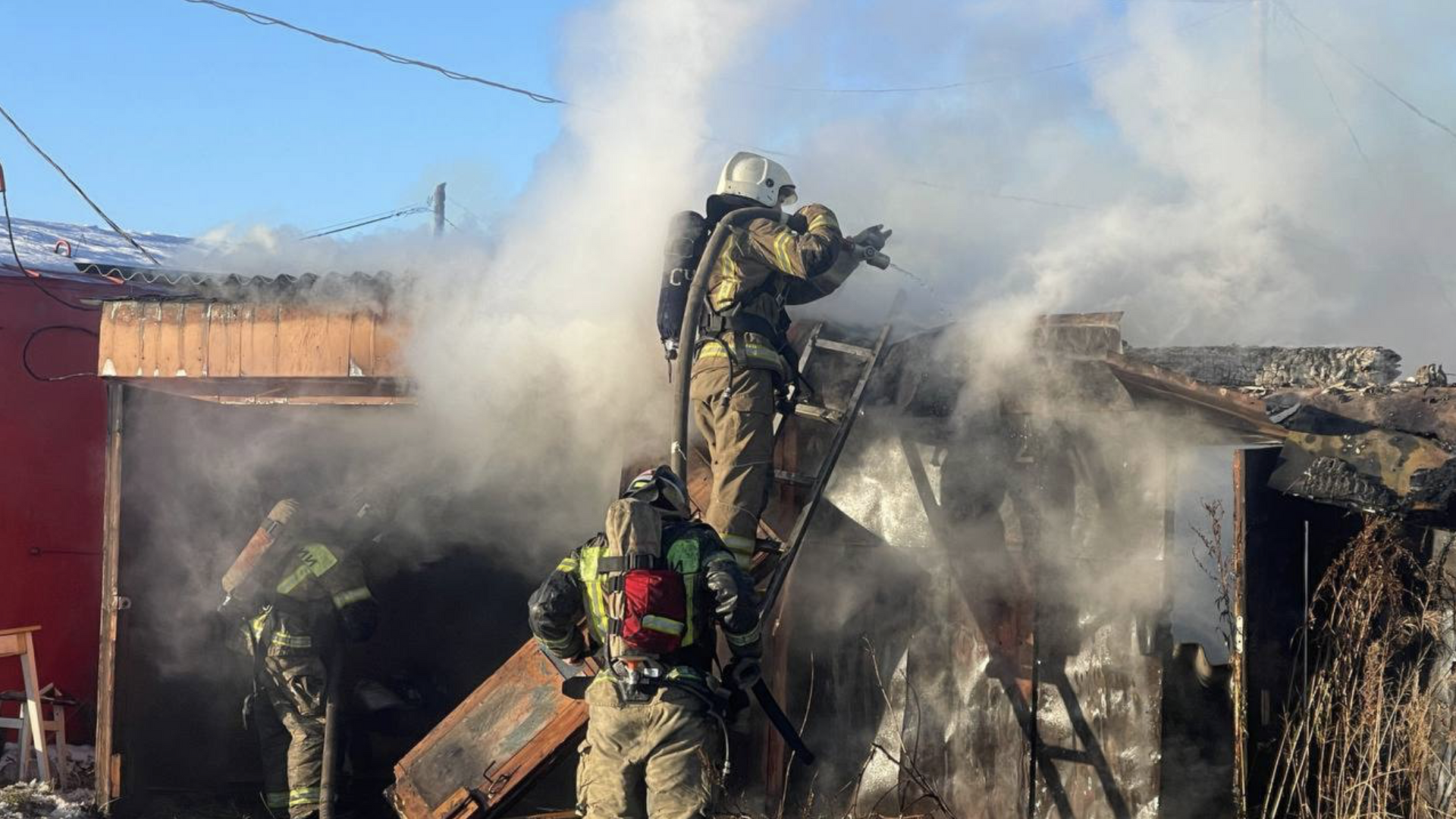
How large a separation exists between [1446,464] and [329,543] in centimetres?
575

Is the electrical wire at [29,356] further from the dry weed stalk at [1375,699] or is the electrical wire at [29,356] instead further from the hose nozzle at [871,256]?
the dry weed stalk at [1375,699]

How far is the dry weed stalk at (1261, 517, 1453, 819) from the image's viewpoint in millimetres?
4957

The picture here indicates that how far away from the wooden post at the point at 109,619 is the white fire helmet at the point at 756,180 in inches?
151

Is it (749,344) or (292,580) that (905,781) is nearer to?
(749,344)

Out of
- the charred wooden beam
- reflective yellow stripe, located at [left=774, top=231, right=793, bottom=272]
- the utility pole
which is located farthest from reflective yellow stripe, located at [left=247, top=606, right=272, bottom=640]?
the utility pole

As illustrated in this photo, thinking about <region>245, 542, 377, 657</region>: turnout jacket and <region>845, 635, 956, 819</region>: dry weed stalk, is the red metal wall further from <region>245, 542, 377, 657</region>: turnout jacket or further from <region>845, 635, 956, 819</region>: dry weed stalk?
<region>845, 635, 956, 819</region>: dry weed stalk

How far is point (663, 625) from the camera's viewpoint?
473 centimetres

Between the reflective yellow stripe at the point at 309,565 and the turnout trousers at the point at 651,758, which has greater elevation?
the reflective yellow stripe at the point at 309,565

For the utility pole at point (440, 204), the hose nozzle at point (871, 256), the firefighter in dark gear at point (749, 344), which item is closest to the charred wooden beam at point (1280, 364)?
the hose nozzle at point (871, 256)

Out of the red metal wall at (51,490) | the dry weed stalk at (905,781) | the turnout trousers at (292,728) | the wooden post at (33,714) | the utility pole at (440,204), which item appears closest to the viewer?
the dry weed stalk at (905,781)

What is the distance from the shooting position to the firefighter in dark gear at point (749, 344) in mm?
5609

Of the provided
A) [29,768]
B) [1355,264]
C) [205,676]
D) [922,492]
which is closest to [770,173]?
[922,492]

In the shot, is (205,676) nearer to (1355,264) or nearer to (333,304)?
(333,304)

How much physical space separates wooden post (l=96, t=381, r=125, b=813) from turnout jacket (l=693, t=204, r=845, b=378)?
12.0 feet
